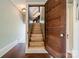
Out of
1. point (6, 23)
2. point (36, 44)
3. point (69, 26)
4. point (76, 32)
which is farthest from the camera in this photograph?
point (36, 44)

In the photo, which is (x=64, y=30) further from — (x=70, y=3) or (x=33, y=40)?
(x=33, y=40)

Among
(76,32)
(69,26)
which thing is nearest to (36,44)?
(69,26)

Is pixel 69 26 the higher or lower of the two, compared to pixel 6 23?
lower

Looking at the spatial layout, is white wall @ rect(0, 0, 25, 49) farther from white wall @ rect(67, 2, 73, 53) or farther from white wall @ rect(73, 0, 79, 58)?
white wall @ rect(73, 0, 79, 58)

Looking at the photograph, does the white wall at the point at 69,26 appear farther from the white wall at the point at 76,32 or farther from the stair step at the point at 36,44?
the stair step at the point at 36,44

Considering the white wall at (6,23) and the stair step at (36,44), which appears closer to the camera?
the white wall at (6,23)

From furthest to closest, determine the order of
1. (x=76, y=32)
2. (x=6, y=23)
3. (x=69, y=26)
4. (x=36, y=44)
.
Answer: (x=36, y=44) < (x=6, y=23) < (x=69, y=26) < (x=76, y=32)

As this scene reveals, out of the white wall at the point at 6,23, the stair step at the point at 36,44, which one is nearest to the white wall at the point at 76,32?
the white wall at the point at 6,23

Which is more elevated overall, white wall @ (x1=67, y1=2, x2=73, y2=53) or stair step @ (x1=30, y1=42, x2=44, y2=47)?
white wall @ (x1=67, y1=2, x2=73, y2=53)

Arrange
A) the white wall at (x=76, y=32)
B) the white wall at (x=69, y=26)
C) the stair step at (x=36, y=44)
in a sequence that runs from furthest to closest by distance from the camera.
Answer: the stair step at (x=36, y=44), the white wall at (x=69, y=26), the white wall at (x=76, y=32)

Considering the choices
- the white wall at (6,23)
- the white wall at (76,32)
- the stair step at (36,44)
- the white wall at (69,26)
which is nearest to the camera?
the white wall at (76,32)

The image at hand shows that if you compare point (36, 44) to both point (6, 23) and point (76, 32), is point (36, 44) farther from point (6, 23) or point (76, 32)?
point (76, 32)

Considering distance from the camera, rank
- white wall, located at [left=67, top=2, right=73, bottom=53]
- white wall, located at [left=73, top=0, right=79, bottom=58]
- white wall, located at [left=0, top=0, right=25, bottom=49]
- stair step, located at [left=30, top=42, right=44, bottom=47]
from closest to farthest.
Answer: white wall, located at [left=73, top=0, right=79, bottom=58] → white wall, located at [left=67, top=2, right=73, bottom=53] → white wall, located at [left=0, top=0, right=25, bottom=49] → stair step, located at [left=30, top=42, right=44, bottom=47]

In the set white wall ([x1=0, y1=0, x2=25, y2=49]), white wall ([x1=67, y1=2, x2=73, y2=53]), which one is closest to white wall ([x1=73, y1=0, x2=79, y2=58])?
white wall ([x1=67, y1=2, x2=73, y2=53])
